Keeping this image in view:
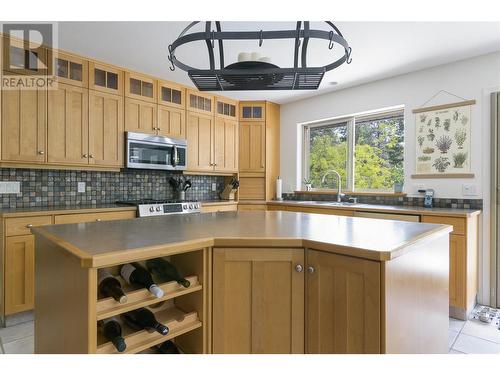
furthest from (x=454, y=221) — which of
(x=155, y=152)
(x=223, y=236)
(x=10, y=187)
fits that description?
(x=10, y=187)

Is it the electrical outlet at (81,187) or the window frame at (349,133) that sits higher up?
the window frame at (349,133)

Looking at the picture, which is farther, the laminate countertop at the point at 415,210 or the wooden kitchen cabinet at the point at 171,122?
the wooden kitchen cabinet at the point at 171,122

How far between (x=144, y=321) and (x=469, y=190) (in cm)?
314

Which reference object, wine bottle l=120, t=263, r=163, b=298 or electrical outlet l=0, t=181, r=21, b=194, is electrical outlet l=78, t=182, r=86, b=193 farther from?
wine bottle l=120, t=263, r=163, b=298

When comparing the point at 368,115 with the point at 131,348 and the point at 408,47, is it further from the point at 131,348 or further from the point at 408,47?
the point at 131,348

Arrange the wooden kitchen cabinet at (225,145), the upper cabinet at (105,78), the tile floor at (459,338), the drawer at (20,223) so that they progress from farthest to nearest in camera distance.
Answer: the wooden kitchen cabinet at (225,145) → the upper cabinet at (105,78) → the drawer at (20,223) → the tile floor at (459,338)

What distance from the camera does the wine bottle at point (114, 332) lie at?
1.05m

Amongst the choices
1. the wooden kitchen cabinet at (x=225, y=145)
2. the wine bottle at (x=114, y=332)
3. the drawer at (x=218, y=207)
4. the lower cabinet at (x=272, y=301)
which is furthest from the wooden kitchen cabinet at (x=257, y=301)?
the wooden kitchen cabinet at (x=225, y=145)

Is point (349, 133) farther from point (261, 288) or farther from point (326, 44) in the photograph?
point (261, 288)

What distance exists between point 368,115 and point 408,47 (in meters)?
1.23

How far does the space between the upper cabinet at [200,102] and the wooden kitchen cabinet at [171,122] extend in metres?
0.19

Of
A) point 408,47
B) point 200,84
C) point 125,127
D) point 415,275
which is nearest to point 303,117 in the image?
point 408,47

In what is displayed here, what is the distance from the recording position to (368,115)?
12.7 feet

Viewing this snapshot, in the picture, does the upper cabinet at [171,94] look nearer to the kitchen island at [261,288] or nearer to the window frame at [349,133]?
the window frame at [349,133]
